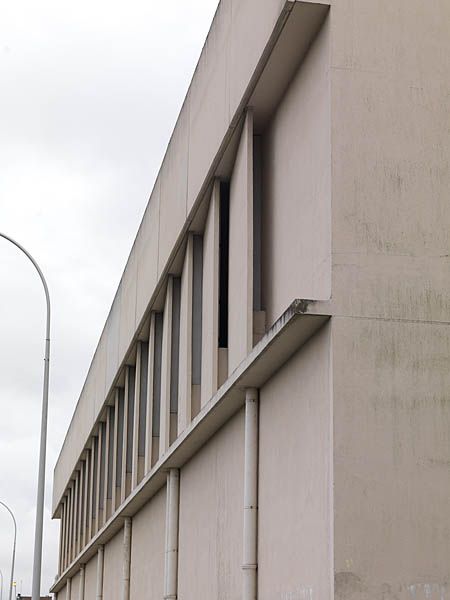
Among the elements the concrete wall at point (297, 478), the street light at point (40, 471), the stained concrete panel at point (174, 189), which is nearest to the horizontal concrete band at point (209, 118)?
the stained concrete panel at point (174, 189)

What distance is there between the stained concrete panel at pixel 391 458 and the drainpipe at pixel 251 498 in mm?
3384

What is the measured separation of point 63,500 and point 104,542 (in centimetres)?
1817

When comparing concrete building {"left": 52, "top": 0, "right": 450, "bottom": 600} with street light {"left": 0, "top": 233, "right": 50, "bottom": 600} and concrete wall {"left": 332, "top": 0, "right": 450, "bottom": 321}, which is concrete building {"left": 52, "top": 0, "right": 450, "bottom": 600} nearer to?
concrete wall {"left": 332, "top": 0, "right": 450, "bottom": 321}

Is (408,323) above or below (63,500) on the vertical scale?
below

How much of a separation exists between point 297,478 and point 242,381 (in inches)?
89.8

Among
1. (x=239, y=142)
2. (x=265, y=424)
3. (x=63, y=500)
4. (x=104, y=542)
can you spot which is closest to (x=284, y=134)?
(x=239, y=142)

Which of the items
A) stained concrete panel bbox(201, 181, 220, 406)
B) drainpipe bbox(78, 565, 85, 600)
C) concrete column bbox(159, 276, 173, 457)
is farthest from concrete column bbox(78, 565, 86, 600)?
stained concrete panel bbox(201, 181, 220, 406)

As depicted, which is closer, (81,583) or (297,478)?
(297,478)

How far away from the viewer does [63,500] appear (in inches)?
1996

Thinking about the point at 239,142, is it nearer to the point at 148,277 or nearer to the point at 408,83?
the point at 408,83

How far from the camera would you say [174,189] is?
71.2ft

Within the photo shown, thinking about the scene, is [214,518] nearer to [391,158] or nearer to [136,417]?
[391,158]

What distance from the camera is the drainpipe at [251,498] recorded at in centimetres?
1461

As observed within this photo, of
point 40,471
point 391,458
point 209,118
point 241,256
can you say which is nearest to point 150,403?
point 40,471
